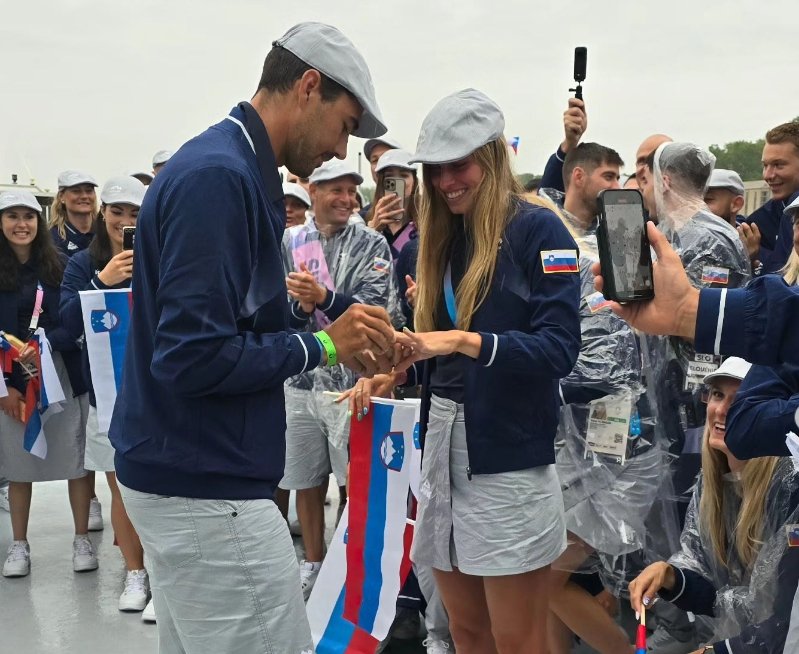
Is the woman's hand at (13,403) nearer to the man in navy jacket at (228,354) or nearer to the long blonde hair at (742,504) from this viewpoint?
the man in navy jacket at (228,354)

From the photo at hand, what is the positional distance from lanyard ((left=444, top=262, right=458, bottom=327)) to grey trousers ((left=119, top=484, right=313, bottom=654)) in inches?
34.5

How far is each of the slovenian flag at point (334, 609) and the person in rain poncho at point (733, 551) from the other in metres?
1.17

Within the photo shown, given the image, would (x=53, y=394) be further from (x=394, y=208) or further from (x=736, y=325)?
(x=736, y=325)

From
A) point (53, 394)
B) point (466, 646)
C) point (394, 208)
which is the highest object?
point (394, 208)

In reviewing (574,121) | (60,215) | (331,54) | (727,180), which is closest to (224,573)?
(331,54)

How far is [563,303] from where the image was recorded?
2439 mm

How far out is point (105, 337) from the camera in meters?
4.23

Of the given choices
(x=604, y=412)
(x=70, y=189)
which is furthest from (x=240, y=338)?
(x=70, y=189)

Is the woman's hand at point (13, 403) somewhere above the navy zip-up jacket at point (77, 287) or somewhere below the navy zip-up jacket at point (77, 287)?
below

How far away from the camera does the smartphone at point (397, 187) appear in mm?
5078

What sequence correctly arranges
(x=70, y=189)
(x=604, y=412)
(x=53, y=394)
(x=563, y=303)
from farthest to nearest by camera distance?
(x=70, y=189) → (x=53, y=394) → (x=604, y=412) → (x=563, y=303)

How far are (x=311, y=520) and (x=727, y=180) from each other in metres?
3.08

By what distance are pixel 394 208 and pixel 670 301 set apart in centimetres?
344

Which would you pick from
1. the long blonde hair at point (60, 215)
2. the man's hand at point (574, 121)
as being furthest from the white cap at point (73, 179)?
the man's hand at point (574, 121)
